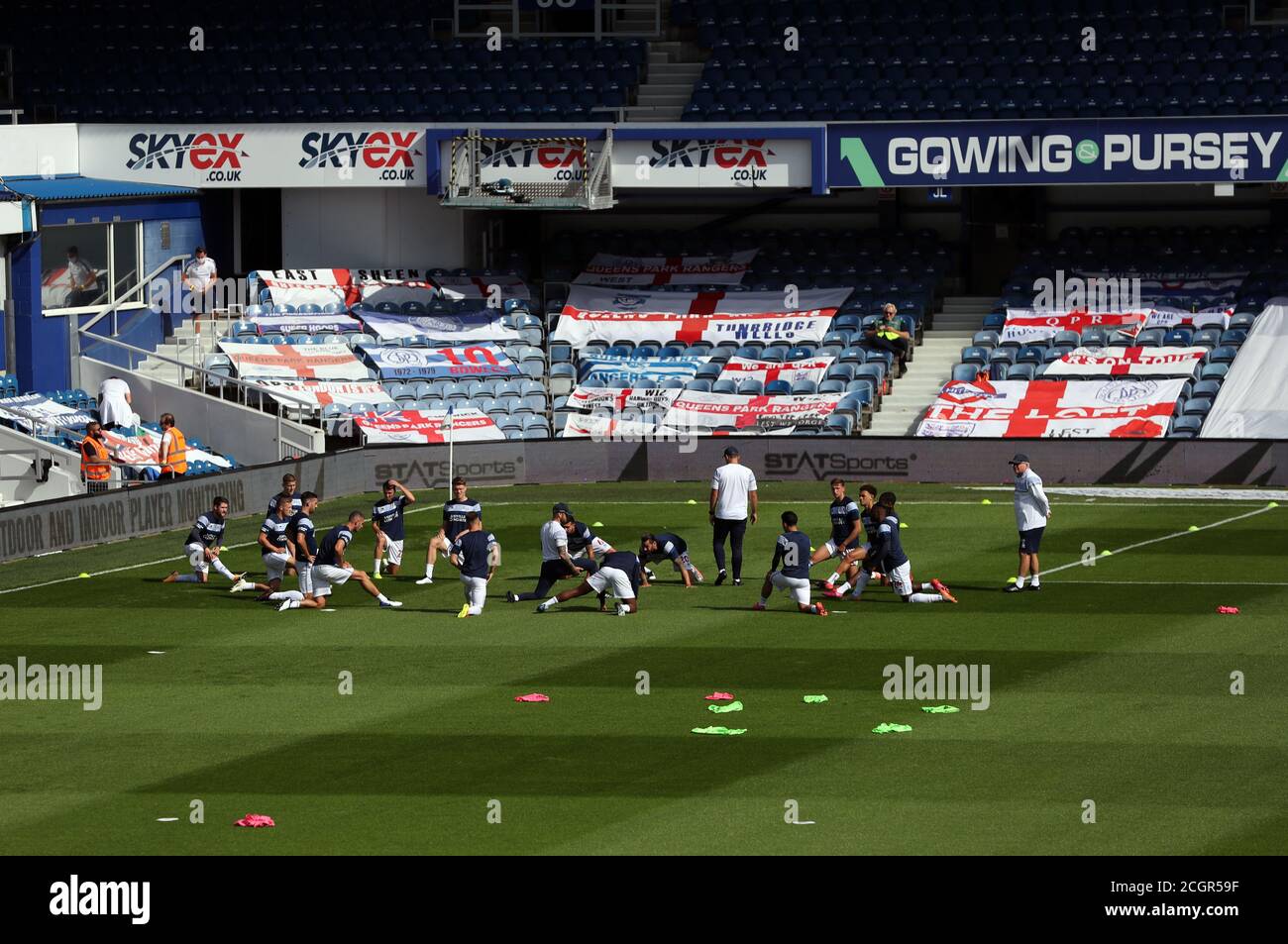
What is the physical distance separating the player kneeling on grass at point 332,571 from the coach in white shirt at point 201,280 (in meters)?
20.0

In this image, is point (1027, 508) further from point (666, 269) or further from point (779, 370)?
point (666, 269)

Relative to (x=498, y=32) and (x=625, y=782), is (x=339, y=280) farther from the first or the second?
(x=625, y=782)

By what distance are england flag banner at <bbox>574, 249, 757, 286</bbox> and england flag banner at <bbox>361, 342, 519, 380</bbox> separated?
394 centimetres

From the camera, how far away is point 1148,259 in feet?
152

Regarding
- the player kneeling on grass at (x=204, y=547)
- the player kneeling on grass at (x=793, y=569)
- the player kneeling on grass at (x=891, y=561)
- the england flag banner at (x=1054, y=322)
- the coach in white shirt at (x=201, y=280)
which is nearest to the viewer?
the player kneeling on grass at (x=793, y=569)

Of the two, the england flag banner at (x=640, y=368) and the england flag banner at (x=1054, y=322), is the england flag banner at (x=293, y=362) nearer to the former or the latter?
the england flag banner at (x=640, y=368)

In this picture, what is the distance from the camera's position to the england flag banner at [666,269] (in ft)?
158

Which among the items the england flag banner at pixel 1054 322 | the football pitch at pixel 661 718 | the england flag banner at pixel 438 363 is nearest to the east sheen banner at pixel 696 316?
the england flag banner at pixel 438 363

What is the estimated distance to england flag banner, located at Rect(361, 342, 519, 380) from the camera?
44.5 m

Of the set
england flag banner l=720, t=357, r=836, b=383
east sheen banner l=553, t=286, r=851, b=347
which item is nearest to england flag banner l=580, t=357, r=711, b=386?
england flag banner l=720, t=357, r=836, b=383

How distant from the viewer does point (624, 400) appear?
4344 cm

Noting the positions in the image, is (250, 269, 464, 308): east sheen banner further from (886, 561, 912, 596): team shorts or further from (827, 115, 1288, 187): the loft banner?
Answer: (886, 561, 912, 596): team shorts
